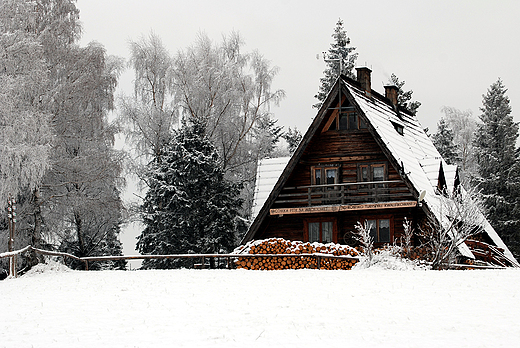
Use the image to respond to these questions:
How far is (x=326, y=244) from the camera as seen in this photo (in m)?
28.0

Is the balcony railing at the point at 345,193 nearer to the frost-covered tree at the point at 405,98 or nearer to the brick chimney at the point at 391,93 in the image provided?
the brick chimney at the point at 391,93

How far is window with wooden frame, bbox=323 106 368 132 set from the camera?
30562 mm

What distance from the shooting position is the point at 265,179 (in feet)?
106

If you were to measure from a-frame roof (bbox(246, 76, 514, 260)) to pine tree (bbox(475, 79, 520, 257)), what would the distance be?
9.28m

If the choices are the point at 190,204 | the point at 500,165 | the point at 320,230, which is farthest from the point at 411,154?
the point at 500,165

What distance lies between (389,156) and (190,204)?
36.6 ft

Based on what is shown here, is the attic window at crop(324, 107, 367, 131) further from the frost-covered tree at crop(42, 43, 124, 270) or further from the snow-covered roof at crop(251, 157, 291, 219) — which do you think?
the frost-covered tree at crop(42, 43, 124, 270)

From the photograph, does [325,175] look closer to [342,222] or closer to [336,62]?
[342,222]

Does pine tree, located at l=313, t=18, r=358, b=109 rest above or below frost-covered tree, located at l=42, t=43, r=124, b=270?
above

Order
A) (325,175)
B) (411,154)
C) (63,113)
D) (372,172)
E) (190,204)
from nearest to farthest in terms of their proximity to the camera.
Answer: (372,172) < (325,175) < (411,154) < (63,113) < (190,204)

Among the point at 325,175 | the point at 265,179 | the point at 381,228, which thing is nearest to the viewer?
the point at 381,228

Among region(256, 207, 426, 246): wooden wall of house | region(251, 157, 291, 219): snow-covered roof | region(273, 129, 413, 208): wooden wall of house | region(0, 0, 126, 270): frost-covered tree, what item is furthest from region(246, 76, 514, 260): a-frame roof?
region(0, 0, 126, 270): frost-covered tree

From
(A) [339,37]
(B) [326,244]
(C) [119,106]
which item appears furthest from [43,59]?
(A) [339,37]

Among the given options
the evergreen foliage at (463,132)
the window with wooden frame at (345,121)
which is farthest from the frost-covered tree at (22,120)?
the evergreen foliage at (463,132)
